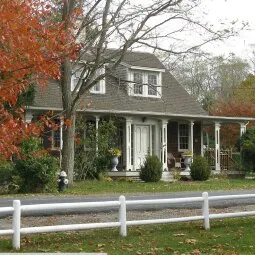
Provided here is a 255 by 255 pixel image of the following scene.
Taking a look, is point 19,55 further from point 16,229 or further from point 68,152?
point 68,152

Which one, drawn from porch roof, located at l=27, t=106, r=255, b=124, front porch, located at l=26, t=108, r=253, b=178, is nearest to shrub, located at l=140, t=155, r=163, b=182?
front porch, located at l=26, t=108, r=253, b=178

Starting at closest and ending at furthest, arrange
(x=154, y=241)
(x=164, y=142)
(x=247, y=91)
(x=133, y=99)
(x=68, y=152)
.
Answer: (x=154, y=241), (x=68, y=152), (x=164, y=142), (x=133, y=99), (x=247, y=91)

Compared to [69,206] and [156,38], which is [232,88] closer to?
[156,38]

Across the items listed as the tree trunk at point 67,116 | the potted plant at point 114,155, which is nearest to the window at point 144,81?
the potted plant at point 114,155

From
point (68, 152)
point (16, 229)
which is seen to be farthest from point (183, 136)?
point (16, 229)

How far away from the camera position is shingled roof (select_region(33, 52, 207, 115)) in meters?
31.8

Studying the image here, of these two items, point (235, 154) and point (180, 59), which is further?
point (235, 154)

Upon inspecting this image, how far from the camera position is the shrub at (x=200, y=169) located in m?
31.1

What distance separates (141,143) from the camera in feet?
113

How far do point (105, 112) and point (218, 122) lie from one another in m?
8.04

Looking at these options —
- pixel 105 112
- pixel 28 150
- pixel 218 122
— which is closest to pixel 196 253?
pixel 28 150

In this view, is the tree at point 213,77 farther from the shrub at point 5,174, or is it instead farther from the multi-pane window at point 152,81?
the shrub at point 5,174

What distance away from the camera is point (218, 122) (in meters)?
36.4

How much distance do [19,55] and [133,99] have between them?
876 inches
